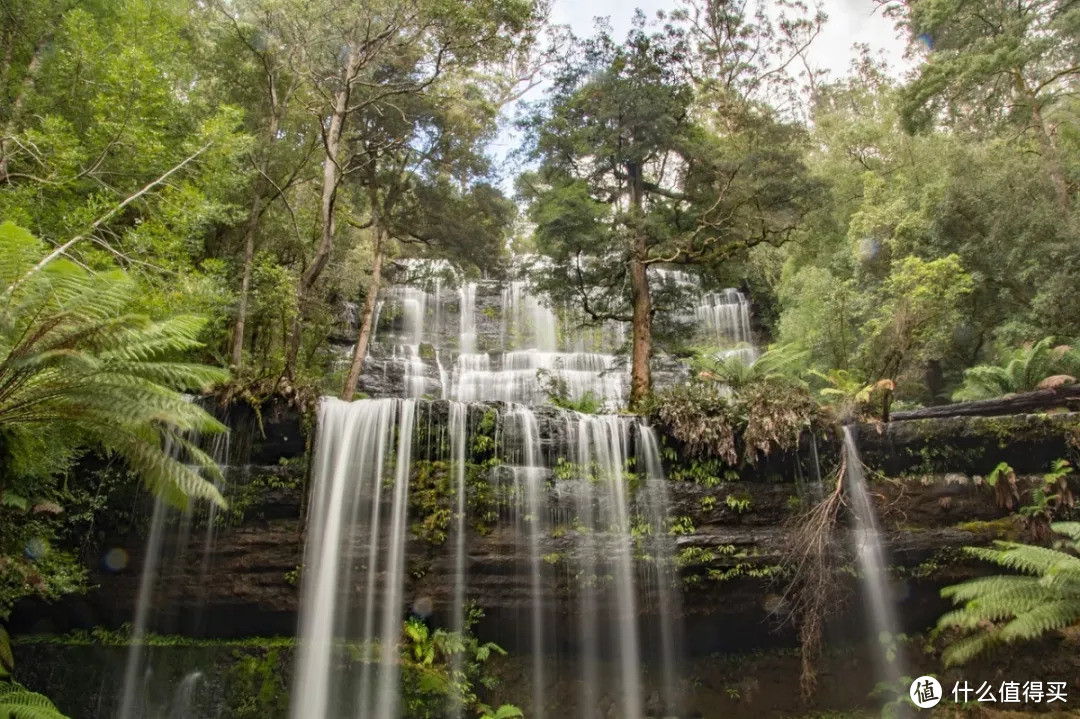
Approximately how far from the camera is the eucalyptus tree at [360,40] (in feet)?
35.6

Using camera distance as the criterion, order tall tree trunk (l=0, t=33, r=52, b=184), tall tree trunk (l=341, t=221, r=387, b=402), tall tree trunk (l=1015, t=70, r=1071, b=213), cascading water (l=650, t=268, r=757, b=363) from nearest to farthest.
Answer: tall tree trunk (l=0, t=33, r=52, b=184)
tall tree trunk (l=341, t=221, r=387, b=402)
tall tree trunk (l=1015, t=70, r=1071, b=213)
cascading water (l=650, t=268, r=757, b=363)

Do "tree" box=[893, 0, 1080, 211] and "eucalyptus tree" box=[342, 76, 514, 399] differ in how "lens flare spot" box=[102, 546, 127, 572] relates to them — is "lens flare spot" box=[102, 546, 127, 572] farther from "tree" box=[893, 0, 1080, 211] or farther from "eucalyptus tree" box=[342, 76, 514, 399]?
"tree" box=[893, 0, 1080, 211]

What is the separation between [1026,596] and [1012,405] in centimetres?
490

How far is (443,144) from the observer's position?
14570 millimetres

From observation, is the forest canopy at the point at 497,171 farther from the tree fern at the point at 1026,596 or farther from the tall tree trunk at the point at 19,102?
the tree fern at the point at 1026,596

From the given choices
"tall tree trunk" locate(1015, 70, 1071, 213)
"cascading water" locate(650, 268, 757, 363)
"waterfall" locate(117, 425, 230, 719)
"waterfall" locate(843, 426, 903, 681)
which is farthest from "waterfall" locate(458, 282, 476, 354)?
"tall tree trunk" locate(1015, 70, 1071, 213)

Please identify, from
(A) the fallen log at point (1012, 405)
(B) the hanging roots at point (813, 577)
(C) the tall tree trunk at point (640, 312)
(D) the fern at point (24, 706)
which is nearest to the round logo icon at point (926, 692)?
(B) the hanging roots at point (813, 577)

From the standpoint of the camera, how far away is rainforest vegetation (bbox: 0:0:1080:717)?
26.2 feet

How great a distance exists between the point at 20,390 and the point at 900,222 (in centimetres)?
1668

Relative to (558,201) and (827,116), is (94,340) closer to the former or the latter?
(558,201)

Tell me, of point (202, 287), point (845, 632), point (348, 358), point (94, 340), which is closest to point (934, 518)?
point (845, 632)

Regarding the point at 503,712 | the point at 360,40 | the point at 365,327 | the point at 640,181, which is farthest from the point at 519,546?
the point at 360,40

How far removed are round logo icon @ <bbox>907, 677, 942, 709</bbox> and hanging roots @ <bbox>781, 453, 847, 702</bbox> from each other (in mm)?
1276

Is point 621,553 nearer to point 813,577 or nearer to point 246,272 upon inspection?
point 813,577
